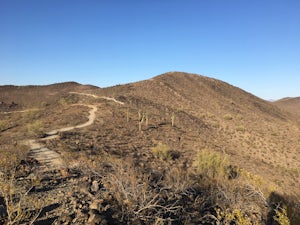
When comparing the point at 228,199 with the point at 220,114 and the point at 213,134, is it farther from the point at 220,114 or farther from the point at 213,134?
the point at 220,114

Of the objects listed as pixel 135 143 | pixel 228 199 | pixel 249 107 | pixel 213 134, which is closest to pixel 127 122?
pixel 135 143

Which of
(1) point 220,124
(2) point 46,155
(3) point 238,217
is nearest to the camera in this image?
(3) point 238,217

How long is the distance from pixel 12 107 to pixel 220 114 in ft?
140

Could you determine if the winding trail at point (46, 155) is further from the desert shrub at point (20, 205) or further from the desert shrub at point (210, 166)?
the desert shrub at point (210, 166)

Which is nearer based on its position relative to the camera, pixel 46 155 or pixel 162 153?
pixel 46 155

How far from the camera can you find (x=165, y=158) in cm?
1487

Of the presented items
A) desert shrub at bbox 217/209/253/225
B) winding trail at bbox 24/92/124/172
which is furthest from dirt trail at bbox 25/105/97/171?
desert shrub at bbox 217/209/253/225

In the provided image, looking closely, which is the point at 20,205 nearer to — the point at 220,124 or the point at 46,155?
the point at 46,155

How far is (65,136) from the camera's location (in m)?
16.1

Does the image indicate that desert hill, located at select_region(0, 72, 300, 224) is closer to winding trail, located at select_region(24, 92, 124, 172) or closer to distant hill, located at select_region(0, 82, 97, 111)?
winding trail, located at select_region(24, 92, 124, 172)

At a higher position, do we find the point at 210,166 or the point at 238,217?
the point at 238,217

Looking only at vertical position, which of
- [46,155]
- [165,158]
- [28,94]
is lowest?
[165,158]

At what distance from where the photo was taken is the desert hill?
245 inches

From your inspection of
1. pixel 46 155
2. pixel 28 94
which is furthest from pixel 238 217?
pixel 28 94
